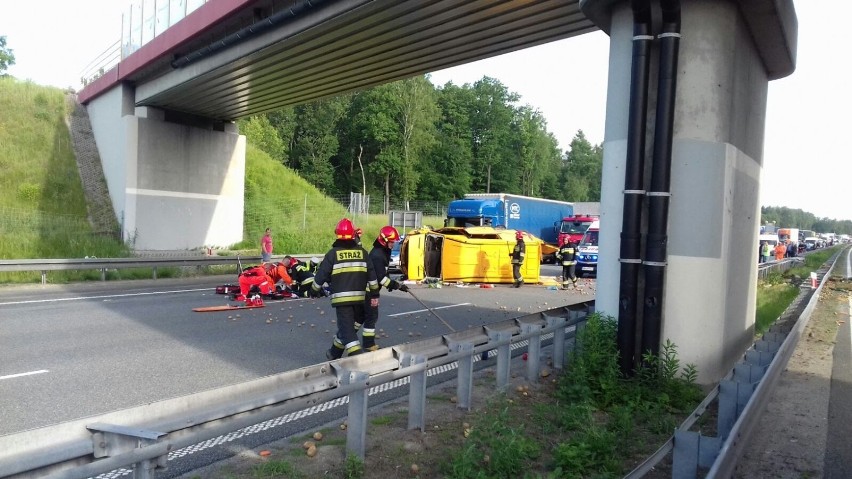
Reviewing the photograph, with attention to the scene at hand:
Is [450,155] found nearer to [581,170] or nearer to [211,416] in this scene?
→ [581,170]

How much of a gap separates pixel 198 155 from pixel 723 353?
A: 21.9 metres

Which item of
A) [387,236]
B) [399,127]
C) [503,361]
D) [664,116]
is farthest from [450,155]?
[503,361]

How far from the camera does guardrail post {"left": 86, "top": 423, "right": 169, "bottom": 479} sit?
303 centimetres

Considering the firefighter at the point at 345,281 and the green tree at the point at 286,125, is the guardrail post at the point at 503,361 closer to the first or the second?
the firefighter at the point at 345,281

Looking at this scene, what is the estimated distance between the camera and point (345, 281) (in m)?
7.36

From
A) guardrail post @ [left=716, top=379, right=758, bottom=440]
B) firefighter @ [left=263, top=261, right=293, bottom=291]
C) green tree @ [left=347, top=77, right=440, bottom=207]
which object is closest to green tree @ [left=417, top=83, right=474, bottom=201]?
green tree @ [left=347, top=77, right=440, bottom=207]

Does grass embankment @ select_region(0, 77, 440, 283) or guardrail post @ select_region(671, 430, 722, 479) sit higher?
grass embankment @ select_region(0, 77, 440, 283)

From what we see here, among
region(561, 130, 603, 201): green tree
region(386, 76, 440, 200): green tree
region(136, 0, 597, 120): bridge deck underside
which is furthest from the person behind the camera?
region(561, 130, 603, 201): green tree

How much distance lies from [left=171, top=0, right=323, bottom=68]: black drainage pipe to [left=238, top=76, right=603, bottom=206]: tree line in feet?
120

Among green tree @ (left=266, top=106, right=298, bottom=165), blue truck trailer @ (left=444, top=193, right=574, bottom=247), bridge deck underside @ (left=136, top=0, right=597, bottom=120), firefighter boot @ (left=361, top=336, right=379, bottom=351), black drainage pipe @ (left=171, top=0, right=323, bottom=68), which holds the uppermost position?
green tree @ (left=266, top=106, right=298, bottom=165)

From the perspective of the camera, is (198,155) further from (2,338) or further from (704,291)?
(704,291)

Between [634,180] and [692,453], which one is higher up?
[634,180]

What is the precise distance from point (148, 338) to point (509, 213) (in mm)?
24852

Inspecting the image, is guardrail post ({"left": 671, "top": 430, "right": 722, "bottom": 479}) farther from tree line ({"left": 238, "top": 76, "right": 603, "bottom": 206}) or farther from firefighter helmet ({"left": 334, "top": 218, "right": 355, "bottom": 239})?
tree line ({"left": 238, "top": 76, "right": 603, "bottom": 206})
